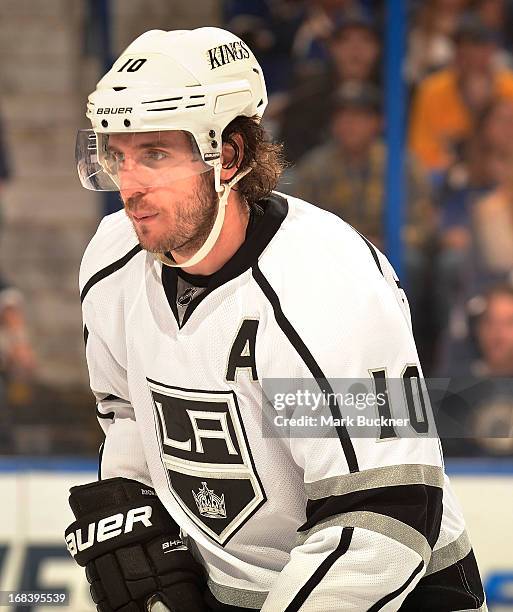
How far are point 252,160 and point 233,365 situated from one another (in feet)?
0.95

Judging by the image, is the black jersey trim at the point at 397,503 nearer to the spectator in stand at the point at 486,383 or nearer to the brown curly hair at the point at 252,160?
the brown curly hair at the point at 252,160

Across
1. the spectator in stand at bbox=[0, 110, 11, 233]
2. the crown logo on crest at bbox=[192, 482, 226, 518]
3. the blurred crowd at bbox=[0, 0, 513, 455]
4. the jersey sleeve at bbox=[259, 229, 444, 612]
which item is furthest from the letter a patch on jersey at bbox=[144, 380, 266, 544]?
the spectator in stand at bbox=[0, 110, 11, 233]

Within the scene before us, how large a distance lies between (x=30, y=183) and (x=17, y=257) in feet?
0.79

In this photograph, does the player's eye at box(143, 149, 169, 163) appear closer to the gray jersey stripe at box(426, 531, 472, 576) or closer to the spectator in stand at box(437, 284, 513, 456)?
the gray jersey stripe at box(426, 531, 472, 576)

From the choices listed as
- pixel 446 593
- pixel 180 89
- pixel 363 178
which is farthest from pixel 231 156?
pixel 363 178

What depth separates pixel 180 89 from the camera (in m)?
1.51

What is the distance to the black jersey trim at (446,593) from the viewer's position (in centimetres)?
160

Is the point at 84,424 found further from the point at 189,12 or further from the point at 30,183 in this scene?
the point at 189,12

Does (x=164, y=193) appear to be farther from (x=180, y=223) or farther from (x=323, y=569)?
(x=323, y=569)

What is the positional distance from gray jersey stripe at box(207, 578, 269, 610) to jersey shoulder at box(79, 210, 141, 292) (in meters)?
0.48

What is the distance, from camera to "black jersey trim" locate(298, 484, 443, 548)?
1435 mm

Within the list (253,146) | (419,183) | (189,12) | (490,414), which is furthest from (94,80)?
(253,146)

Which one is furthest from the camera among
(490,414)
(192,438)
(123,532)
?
(490,414)

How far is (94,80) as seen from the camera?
3727 mm
